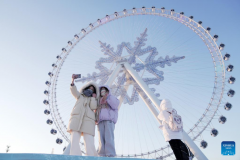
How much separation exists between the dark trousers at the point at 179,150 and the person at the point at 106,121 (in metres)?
1.21

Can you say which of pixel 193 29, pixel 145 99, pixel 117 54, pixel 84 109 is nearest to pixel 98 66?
pixel 117 54

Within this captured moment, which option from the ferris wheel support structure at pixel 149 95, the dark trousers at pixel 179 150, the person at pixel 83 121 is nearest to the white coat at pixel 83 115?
the person at pixel 83 121

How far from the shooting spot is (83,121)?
4.50 m

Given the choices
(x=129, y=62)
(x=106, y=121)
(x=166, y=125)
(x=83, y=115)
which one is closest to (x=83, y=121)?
(x=83, y=115)

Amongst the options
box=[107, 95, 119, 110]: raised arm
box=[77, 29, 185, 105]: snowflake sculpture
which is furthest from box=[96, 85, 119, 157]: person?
box=[77, 29, 185, 105]: snowflake sculpture

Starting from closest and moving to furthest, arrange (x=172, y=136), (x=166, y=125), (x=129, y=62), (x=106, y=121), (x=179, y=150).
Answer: (x=179, y=150)
(x=172, y=136)
(x=166, y=125)
(x=106, y=121)
(x=129, y=62)

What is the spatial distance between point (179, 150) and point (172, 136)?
9.7 inches

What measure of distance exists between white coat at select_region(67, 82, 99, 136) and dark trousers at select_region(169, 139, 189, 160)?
153 centimetres

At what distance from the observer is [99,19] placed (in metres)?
14.9

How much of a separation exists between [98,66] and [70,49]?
8.57ft

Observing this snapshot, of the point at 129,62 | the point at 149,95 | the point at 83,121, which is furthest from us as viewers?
the point at 129,62

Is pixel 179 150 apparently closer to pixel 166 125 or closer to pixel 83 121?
pixel 166 125

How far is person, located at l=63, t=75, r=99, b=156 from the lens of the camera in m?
4.30

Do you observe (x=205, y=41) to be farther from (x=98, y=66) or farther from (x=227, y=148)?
(x=227, y=148)
